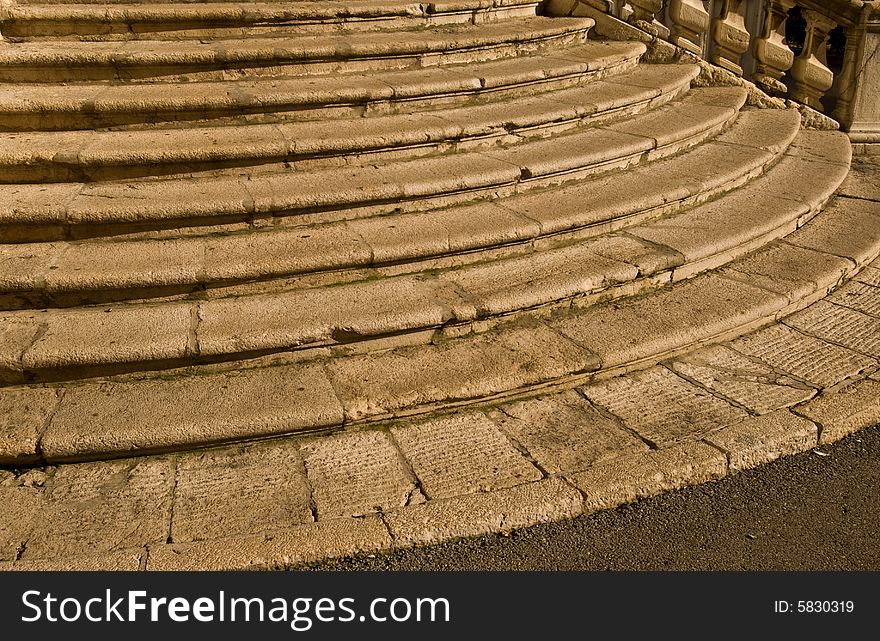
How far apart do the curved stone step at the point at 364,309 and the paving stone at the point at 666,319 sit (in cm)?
13

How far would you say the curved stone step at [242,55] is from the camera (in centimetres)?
541

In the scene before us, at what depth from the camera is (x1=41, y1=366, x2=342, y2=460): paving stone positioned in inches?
135

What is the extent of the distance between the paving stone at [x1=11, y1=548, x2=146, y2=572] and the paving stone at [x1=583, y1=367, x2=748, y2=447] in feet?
7.16

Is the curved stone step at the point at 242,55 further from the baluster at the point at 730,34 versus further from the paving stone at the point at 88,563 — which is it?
the paving stone at the point at 88,563

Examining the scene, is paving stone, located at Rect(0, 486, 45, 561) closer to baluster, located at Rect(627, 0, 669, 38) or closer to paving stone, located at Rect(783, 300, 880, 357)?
paving stone, located at Rect(783, 300, 880, 357)

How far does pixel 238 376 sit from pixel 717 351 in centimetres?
252

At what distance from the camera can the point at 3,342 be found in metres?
3.76

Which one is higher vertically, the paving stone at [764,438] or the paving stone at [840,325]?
the paving stone at [840,325]

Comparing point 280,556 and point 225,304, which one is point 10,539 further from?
point 225,304

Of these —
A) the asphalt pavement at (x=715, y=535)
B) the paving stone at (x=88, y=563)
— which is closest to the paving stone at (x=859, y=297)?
the asphalt pavement at (x=715, y=535)

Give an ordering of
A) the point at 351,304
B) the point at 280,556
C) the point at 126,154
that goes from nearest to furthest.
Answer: the point at 280,556 < the point at 351,304 < the point at 126,154

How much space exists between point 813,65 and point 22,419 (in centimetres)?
703

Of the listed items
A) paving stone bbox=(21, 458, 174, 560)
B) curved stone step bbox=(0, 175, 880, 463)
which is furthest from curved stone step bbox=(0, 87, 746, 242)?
paving stone bbox=(21, 458, 174, 560)

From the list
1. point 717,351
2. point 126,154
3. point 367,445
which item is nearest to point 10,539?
point 367,445
